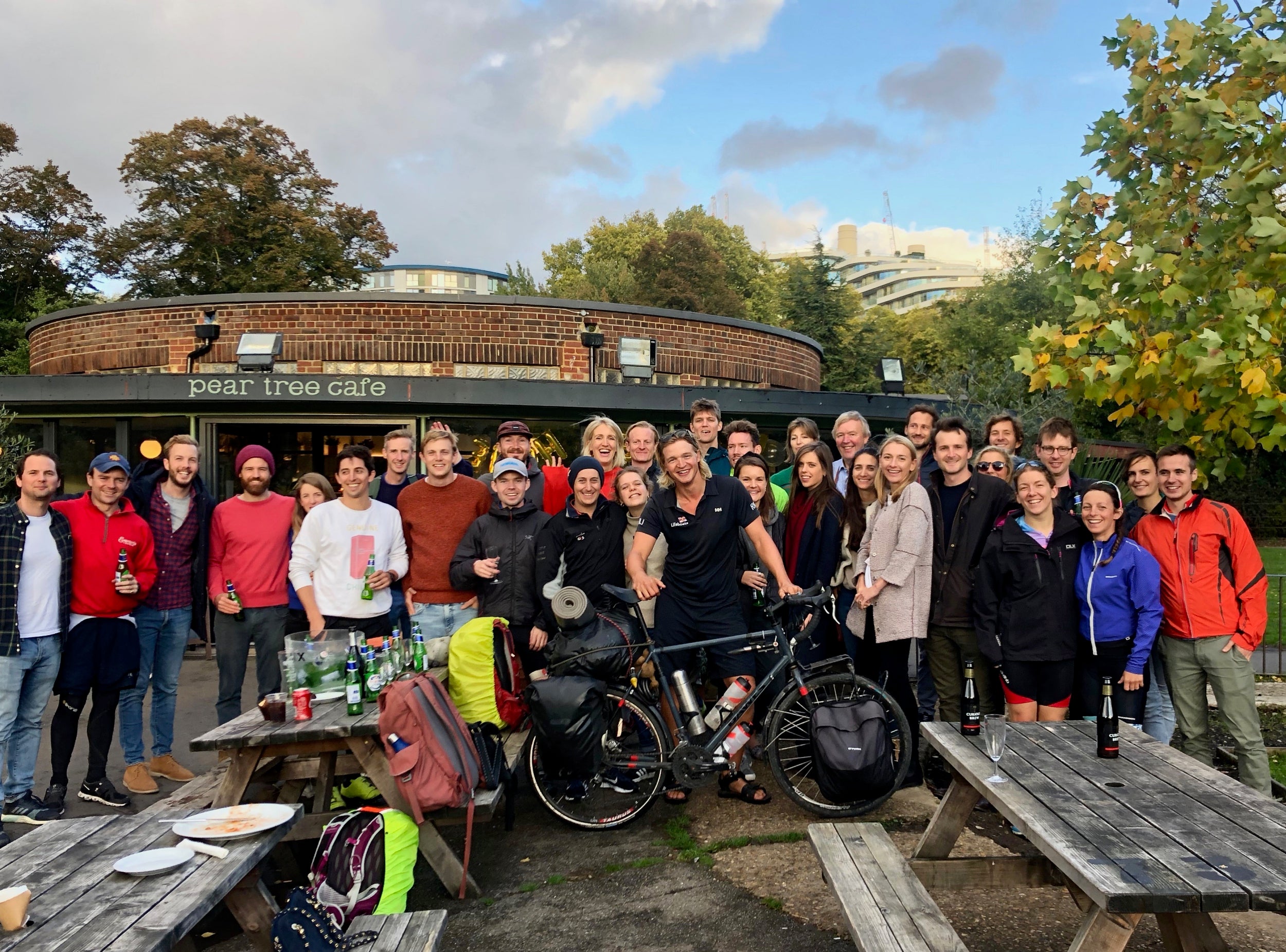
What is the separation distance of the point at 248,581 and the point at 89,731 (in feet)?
3.61

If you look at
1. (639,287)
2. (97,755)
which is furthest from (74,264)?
(97,755)

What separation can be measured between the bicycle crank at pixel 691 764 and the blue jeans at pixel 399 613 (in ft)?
5.70

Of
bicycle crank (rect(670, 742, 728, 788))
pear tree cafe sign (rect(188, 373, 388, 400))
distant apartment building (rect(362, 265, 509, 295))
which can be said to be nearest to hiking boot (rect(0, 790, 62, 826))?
bicycle crank (rect(670, 742, 728, 788))

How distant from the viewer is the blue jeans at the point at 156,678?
17.3ft

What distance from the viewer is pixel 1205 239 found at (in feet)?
13.8

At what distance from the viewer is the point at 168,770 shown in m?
5.39

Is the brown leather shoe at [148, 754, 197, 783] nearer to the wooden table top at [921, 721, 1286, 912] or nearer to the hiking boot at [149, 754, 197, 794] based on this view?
the hiking boot at [149, 754, 197, 794]

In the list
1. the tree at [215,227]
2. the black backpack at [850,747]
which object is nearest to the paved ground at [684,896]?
the black backpack at [850,747]

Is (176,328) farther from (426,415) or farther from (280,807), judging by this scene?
(280,807)

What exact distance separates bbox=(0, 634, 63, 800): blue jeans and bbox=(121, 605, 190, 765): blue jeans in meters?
0.47

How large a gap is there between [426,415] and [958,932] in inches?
376

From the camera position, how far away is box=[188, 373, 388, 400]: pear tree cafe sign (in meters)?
11.1

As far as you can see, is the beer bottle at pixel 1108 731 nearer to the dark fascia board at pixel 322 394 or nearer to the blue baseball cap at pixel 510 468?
the blue baseball cap at pixel 510 468

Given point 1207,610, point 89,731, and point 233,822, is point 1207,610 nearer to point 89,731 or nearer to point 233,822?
point 233,822
